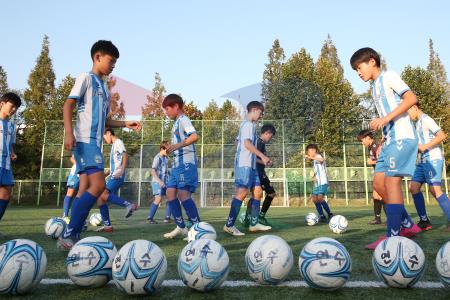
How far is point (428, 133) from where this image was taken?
6445 millimetres

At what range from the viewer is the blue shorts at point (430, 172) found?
19.9 feet

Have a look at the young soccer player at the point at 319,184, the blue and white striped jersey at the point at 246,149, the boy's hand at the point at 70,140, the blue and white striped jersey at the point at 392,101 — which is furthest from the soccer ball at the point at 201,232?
the young soccer player at the point at 319,184

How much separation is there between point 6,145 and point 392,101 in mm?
6091

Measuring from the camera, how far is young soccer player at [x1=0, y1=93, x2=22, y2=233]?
586 cm

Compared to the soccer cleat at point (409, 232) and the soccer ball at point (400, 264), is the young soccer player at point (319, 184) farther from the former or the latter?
the soccer ball at point (400, 264)

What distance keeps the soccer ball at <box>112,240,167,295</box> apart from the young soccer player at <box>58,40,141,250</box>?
5.83ft

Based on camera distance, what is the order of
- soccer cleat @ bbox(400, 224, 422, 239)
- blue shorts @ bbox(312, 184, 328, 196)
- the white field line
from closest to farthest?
the white field line, soccer cleat @ bbox(400, 224, 422, 239), blue shorts @ bbox(312, 184, 328, 196)

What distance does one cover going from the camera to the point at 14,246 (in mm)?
2791

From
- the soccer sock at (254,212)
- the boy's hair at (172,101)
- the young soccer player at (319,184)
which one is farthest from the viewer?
the young soccer player at (319,184)

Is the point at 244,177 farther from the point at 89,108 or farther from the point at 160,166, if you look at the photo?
the point at 160,166

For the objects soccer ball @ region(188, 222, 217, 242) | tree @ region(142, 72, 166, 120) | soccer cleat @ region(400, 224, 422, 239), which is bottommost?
soccer cleat @ region(400, 224, 422, 239)

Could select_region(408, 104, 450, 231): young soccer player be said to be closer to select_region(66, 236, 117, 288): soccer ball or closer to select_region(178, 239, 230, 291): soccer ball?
select_region(178, 239, 230, 291): soccer ball

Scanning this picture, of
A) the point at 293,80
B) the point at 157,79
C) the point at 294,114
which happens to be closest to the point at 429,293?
the point at 294,114

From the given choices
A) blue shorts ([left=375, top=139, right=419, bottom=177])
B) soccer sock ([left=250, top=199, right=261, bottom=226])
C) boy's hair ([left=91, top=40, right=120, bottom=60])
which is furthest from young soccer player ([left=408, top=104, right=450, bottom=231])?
boy's hair ([left=91, top=40, right=120, bottom=60])
